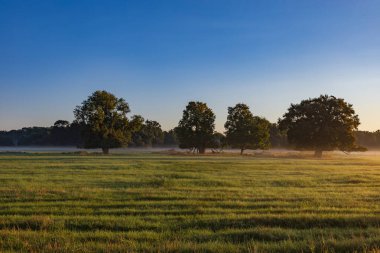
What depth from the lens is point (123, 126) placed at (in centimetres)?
8669

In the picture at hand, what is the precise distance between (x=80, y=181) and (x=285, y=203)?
1378cm

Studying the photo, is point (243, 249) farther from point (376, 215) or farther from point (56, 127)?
point (56, 127)

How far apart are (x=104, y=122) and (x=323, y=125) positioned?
4760cm

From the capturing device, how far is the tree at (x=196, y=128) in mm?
93438

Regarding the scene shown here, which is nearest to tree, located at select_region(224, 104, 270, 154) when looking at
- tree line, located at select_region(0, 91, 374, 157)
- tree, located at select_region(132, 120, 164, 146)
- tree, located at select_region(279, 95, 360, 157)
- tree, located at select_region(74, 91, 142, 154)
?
tree line, located at select_region(0, 91, 374, 157)

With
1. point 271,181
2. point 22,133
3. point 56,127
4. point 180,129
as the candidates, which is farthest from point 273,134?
point 271,181

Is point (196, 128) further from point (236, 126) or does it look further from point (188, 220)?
point (188, 220)

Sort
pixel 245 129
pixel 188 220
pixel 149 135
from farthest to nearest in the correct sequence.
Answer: pixel 149 135, pixel 245 129, pixel 188 220

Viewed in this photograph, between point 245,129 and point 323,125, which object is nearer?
point 323,125

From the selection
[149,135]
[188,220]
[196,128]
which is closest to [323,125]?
[196,128]

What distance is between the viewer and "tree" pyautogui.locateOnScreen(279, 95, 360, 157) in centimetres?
7981

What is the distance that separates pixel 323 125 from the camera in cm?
8225

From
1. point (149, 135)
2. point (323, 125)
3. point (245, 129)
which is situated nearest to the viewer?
point (323, 125)

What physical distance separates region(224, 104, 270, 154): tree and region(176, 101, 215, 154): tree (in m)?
4.60
